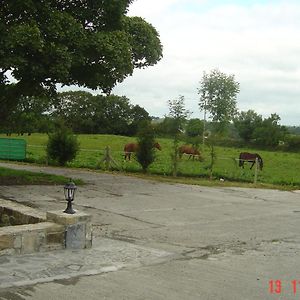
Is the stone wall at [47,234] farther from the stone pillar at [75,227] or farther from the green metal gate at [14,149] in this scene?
the green metal gate at [14,149]

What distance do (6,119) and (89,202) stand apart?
236 inches

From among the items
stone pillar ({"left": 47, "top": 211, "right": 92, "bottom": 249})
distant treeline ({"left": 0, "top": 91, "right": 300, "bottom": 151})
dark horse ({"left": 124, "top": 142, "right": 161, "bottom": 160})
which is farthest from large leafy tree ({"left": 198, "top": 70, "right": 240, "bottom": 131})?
stone pillar ({"left": 47, "top": 211, "right": 92, "bottom": 249})

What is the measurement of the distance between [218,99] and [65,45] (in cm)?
4923

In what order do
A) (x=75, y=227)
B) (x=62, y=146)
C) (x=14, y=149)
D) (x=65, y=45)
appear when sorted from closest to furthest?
(x=75, y=227) < (x=65, y=45) < (x=62, y=146) < (x=14, y=149)

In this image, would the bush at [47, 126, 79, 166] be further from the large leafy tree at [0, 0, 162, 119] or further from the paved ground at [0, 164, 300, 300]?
the paved ground at [0, 164, 300, 300]

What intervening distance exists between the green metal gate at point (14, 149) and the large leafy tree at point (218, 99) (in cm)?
3534

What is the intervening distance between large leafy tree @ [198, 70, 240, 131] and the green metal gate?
35343 millimetres

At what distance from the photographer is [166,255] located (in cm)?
807

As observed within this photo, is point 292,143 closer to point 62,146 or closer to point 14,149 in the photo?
point 14,149

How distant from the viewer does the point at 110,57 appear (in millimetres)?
15883

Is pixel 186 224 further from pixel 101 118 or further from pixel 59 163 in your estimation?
pixel 101 118

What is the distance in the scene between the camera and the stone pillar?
315 inches
